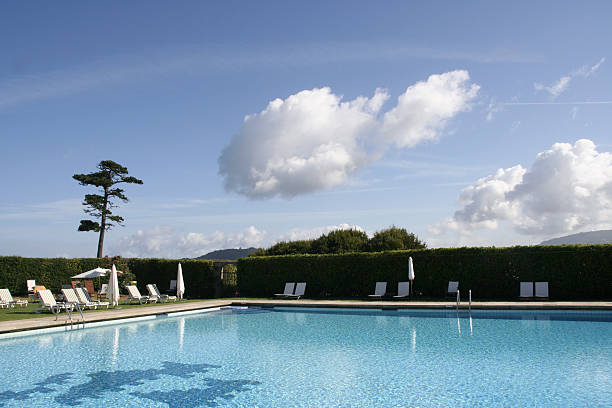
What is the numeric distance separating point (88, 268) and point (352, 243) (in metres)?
16.5

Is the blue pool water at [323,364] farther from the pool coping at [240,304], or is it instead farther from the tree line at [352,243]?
the tree line at [352,243]

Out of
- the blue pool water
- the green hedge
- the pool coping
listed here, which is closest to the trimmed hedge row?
the green hedge

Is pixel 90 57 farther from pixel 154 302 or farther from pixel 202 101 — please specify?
pixel 154 302

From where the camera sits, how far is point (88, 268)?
25.9 metres

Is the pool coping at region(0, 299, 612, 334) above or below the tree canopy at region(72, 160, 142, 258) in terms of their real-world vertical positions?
below

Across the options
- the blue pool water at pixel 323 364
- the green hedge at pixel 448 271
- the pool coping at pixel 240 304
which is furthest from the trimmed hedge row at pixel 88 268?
the blue pool water at pixel 323 364

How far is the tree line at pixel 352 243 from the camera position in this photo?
101 ft

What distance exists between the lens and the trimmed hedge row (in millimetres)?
23453

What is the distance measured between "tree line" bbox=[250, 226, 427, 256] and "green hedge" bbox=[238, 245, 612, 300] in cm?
797

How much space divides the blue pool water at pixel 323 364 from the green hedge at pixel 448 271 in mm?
3618

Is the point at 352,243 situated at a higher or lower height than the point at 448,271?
higher

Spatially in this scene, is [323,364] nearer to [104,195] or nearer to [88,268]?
[88,268]

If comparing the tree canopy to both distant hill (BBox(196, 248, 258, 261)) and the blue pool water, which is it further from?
the blue pool water

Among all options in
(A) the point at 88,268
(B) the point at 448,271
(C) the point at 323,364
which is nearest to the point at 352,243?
(B) the point at 448,271
